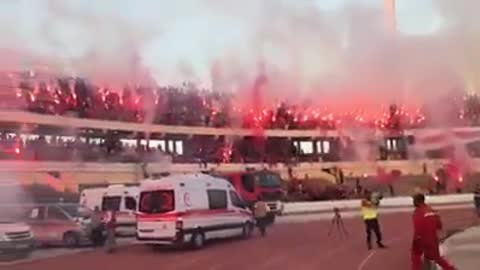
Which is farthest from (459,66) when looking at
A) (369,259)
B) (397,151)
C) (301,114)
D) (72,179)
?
(72,179)

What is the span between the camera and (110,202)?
15336 millimetres

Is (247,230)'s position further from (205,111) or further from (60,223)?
(205,111)

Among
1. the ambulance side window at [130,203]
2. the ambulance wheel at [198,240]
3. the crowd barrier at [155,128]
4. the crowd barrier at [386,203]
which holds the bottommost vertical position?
the ambulance wheel at [198,240]

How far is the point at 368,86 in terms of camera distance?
18281mm

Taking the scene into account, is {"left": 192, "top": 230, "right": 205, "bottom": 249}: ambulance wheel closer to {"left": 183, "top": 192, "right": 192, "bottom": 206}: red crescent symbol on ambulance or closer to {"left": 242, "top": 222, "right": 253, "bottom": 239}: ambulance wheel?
{"left": 183, "top": 192, "right": 192, "bottom": 206}: red crescent symbol on ambulance

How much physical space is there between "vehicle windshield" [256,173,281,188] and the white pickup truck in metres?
6.02

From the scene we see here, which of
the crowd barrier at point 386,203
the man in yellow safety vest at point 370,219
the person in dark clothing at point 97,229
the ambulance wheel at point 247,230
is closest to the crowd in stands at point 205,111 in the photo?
the person in dark clothing at point 97,229

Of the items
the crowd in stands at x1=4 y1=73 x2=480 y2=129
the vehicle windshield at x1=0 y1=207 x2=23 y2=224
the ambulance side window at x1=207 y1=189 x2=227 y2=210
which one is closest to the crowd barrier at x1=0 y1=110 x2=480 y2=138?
the crowd in stands at x1=4 y1=73 x2=480 y2=129

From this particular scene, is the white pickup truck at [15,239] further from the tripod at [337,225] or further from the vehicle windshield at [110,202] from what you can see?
the tripod at [337,225]

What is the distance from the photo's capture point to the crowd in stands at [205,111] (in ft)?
49.9

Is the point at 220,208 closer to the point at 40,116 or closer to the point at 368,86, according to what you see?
the point at 40,116

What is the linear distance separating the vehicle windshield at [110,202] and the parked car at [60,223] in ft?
1.31

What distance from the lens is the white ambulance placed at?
1373 cm

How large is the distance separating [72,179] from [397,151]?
6.99 meters
